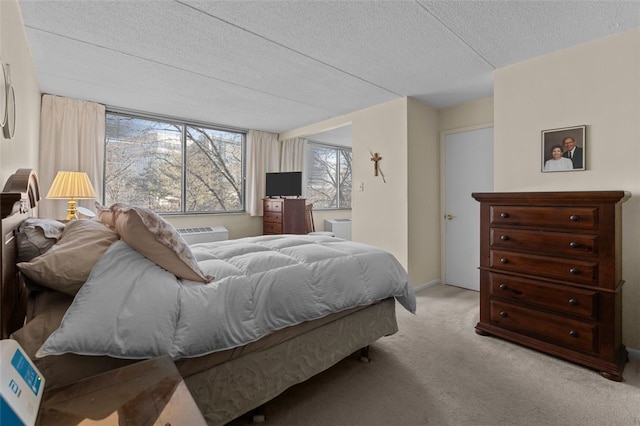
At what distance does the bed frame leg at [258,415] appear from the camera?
5.08 ft

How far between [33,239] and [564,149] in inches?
139

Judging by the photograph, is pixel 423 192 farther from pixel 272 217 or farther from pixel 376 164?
pixel 272 217

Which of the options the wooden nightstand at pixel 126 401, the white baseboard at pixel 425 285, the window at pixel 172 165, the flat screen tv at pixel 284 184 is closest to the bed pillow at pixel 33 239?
the wooden nightstand at pixel 126 401

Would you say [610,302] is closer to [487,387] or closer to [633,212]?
[633,212]

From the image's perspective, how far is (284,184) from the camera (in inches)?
205

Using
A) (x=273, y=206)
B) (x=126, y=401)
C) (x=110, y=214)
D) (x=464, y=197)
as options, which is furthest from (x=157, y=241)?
(x=273, y=206)

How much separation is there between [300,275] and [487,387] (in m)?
1.32

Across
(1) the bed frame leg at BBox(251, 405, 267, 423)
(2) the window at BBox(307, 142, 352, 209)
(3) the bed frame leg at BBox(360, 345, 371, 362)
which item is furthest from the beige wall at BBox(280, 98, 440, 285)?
(1) the bed frame leg at BBox(251, 405, 267, 423)

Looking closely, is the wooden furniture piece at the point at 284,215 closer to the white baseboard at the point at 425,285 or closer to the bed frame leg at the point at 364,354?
the white baseboard at the point at 425,285

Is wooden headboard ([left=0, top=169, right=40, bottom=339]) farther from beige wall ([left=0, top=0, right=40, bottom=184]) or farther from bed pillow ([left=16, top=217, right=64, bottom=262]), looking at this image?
beige wall ([left=0, top=0, right=40, bottom=184])

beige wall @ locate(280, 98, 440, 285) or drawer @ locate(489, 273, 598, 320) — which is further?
beige wall @ locate(280, 98, 440, 285)

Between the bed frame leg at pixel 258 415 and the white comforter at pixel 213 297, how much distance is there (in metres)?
0.45

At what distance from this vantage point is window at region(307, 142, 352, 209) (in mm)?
6414

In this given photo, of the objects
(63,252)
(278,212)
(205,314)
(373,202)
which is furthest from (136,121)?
(205,314)
